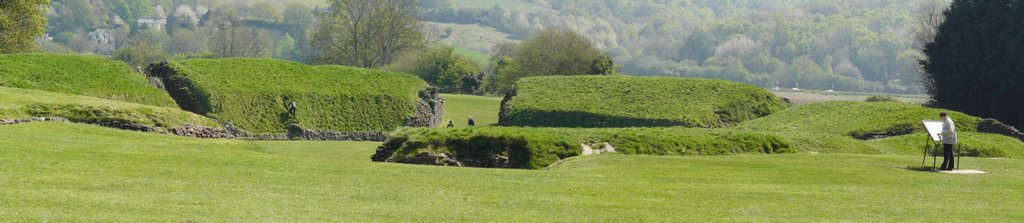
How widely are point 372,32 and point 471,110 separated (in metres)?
43.3

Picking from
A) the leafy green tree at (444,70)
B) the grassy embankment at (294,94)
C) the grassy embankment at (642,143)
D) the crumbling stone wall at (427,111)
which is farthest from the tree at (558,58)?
the grassy embankment at (642,143)

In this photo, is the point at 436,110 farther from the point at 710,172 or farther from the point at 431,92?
the point at 710,172

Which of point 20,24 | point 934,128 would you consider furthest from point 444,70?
point 934,128

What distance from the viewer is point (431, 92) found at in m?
90.4

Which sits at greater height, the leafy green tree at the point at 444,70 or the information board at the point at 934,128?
the information board at the point at 934,128

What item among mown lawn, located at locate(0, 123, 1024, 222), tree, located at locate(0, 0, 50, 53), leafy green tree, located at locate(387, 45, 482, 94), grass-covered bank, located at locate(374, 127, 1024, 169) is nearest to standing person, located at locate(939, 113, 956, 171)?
mown lawn, located at locate(0, 123, 1024, 222)

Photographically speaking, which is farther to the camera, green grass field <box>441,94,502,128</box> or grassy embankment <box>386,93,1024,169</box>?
green grass field <box>441,94,502,128</box>

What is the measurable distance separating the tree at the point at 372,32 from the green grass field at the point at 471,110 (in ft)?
107

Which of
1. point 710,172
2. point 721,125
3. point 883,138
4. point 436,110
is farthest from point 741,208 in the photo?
point 436,110

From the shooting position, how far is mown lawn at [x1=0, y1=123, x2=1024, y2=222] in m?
22.7

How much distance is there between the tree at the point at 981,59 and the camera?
88.9 meters

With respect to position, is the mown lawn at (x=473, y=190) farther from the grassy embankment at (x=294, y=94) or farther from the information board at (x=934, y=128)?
the grassy embankment at (x=294, y=94)

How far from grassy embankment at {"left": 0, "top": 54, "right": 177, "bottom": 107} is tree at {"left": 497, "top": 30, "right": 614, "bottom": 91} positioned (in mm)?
62990

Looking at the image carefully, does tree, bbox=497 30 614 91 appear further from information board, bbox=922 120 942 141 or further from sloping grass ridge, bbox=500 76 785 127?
information board, bbox=922 120 942 141
